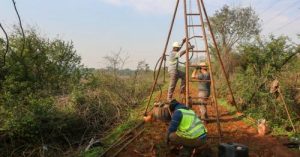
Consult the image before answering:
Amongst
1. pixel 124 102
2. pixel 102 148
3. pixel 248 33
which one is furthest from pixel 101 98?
pixel 248 33

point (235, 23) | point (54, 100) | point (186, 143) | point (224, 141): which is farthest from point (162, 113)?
point (235, 23)

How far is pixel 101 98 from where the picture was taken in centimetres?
1518

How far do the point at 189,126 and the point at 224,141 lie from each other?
267 cm

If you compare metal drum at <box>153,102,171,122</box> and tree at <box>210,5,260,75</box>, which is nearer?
metal drum at <box>153,102,171,122</box>

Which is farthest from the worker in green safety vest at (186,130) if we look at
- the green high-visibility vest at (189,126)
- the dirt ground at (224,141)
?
the dirt ground at (224,141)

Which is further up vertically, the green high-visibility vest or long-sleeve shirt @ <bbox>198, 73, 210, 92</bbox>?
long-sleeve shirt @ <bbox>198, 73, 210, 92</bbox>

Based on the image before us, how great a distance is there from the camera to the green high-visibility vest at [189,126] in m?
7.17

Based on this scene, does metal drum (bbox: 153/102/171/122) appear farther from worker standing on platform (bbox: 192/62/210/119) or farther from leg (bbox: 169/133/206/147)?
leg (bbox: 169/133/206/147)

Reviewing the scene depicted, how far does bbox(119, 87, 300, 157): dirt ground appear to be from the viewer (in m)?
8.44

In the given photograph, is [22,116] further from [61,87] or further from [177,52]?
[61,87]

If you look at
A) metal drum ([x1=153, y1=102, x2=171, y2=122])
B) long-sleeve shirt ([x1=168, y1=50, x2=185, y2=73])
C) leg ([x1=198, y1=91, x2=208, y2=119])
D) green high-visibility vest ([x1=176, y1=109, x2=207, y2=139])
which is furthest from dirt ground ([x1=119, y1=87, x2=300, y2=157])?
long-sleeve shirt ([x1=168, y1=50, x2=185, y2=73])

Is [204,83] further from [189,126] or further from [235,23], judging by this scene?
[235,23]

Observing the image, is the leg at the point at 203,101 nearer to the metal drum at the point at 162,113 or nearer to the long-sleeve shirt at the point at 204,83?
the long-sleeve shirt at the point at 204,83

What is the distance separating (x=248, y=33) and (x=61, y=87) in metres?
28.7
